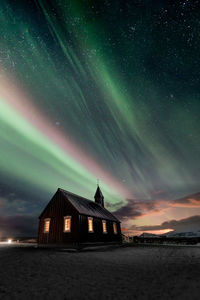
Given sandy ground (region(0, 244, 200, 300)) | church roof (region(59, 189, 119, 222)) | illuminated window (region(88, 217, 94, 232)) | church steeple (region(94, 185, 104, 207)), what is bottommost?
sandy ground (region(0, 244, 200, 300))

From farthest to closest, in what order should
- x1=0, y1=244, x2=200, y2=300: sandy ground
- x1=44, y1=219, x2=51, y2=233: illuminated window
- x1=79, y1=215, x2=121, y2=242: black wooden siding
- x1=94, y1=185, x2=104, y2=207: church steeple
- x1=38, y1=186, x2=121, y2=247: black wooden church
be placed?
1. x1=94, y1=185, x2=104, y2=207: church steeple
2. x1=44, y1=219, x2=51, y2=233: illuminated window
3. x1=79, y1=215, x2=121, y2=242: black wooden siding
4. x1=38, y1=186, x2=121, y2=247: black wooden church
5. x1=0, y1=244, x2=200, y2=300: sandy ground

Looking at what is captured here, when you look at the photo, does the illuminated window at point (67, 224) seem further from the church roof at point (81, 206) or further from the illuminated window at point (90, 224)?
the illuminated window at point (90, 224)

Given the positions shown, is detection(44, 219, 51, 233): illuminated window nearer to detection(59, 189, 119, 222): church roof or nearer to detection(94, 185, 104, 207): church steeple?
detection(59, 189, 119, 222): church roof

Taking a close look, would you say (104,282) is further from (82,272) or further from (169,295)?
(169,295)

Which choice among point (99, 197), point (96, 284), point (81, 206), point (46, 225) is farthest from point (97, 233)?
point (96, 284)

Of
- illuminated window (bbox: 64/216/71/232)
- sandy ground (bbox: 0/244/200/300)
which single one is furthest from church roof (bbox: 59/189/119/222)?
sandy ground (bbox: 0/244/200/300)

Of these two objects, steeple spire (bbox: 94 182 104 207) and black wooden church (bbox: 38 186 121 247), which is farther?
steeple spire (bbox: 94 182 104 207)

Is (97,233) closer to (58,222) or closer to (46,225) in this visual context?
(58,222)

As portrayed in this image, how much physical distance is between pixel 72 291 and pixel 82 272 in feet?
7.64

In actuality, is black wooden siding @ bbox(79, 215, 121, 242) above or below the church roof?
below

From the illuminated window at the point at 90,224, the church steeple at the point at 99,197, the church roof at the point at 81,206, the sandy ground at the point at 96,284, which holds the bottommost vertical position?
the sandy ground at the point at 96,284

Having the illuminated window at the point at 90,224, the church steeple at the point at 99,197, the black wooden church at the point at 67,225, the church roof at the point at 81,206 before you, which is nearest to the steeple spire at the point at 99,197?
the church steeple at the point at 99,197

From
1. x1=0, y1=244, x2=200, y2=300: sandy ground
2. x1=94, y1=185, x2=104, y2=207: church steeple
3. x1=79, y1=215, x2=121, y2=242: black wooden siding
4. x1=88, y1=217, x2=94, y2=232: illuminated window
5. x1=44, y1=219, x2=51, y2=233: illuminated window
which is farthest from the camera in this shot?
x1=94, y1=185, x2=104, y2=207: church steeple

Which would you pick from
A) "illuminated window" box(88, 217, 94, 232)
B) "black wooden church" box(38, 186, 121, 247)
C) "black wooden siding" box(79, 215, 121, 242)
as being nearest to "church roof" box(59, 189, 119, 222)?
"black wooden church" box(38, 186, 121, 247)
